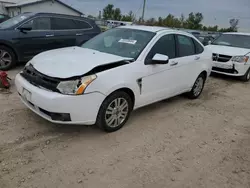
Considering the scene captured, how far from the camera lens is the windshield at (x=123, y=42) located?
4.15 m

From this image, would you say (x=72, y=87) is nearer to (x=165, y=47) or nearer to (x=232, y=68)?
(x=165, y=47)

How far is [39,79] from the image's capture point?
340cm

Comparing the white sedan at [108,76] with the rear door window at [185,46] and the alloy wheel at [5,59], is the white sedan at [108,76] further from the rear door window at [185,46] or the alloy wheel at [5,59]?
the alloy wheel at [5,59]

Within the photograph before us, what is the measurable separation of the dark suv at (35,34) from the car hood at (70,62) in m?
3.31

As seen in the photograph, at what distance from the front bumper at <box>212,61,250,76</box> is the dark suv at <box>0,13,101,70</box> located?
15.4ft

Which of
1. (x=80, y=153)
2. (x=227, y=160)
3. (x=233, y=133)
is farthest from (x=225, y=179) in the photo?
(x=80, y=153)

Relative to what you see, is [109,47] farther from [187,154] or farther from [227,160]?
[227,160]

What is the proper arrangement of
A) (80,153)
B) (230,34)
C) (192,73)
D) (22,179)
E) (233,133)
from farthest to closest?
(230,34) → (192,73) → (233,133) → (80,153) → (22,179)

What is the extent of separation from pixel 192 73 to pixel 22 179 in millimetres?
3979

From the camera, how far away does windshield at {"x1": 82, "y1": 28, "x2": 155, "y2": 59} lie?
4.15m

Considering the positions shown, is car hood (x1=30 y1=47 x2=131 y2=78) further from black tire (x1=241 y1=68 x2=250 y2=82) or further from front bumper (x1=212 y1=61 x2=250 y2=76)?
black tire (x1=241 y1=68 x2=250 y2=82)

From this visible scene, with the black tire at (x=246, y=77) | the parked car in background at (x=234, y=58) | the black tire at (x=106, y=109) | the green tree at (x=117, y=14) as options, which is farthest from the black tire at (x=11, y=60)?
the green tree at (x=117, y=14)

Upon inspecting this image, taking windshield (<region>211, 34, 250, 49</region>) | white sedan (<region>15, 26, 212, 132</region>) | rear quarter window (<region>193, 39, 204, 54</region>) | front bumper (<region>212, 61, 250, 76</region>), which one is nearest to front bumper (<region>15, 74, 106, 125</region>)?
white sedan (<region>15, 26, 212, 132</region>)

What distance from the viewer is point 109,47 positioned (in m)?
4.41
